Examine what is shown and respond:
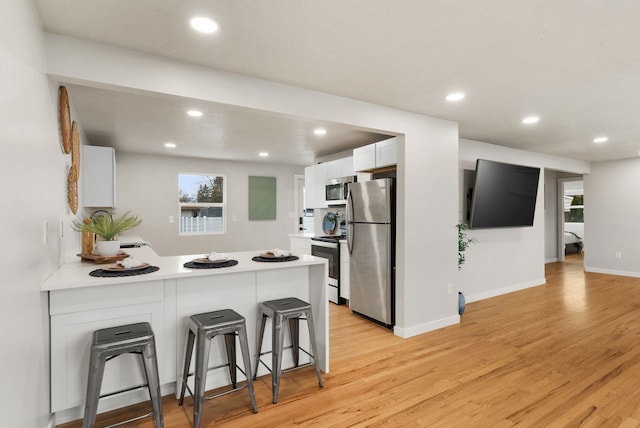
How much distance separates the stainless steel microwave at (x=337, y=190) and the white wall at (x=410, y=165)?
1363 mm

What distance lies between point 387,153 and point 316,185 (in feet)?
6.50

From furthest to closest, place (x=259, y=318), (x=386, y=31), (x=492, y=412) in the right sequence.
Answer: (x=259, y=318) → (x=492, y=412) → (x=386, y=31)

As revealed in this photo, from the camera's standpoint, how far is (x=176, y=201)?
6219 mm

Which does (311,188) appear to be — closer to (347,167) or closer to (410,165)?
(347,167)

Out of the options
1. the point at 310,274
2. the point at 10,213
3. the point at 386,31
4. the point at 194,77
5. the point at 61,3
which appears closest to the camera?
the point at 10,213

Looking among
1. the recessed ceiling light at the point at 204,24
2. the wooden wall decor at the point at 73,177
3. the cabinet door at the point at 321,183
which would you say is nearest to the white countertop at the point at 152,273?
the wooden wall decor at the point at 73,177

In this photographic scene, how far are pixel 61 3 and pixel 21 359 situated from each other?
173cm

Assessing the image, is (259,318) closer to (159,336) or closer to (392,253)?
(159,336)

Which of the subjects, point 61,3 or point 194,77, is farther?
point 194,77

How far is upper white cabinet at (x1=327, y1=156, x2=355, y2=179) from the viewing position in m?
4.91

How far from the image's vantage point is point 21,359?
1.46m

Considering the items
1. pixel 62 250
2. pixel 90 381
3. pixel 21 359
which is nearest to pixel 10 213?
pixel 21 359

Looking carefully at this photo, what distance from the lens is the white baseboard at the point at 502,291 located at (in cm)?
484

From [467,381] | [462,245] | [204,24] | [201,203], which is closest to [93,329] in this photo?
[204,24]
